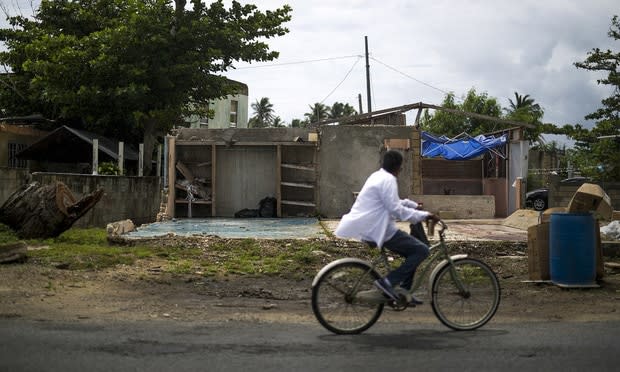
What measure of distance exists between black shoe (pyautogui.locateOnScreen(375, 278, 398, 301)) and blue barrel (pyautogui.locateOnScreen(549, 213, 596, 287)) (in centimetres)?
351

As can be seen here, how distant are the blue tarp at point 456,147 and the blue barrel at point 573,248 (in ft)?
44.5

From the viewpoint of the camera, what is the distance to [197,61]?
22.4 metres

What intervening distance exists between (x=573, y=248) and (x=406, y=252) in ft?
11.4

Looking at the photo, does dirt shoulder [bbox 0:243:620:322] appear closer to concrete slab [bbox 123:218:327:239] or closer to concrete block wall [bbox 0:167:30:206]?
concrete slab [bbox 123:218:327:239]

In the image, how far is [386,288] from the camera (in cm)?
612

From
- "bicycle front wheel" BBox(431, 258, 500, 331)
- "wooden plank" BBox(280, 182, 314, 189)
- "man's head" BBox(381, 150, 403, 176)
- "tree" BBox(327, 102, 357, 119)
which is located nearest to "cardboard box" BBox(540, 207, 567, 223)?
"bicycle front wheel" BBox(431, 258, 500, 331)

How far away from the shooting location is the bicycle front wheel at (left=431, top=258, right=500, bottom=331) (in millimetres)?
6297

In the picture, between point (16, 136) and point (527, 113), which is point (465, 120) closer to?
point (527, 113)

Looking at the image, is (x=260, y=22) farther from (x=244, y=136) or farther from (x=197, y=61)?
(x=244, y=136)

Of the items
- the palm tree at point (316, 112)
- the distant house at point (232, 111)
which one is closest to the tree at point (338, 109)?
the palm tree at point (316, 112)

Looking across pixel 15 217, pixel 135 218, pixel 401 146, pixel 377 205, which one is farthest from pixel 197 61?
pixel 377 205

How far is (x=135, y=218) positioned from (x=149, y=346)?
14877 mm

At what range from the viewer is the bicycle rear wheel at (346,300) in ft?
20.0

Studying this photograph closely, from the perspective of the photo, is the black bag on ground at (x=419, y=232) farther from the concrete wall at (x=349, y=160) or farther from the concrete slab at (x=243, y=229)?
the concrete wall at (x=349, y=160)
